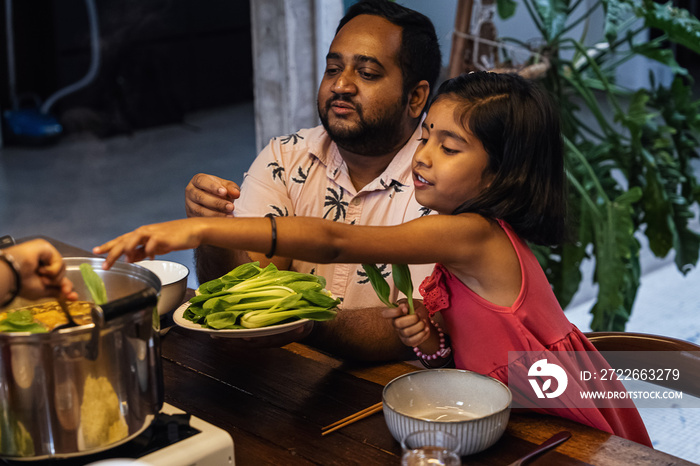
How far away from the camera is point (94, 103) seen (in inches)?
295

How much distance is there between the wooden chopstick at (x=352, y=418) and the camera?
1.29 m

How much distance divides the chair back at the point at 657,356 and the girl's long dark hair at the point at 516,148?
379mm

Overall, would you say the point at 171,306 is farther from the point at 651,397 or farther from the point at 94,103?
the point at 94,103

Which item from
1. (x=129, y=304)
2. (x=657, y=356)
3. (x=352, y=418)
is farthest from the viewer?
(x=657, y=356)

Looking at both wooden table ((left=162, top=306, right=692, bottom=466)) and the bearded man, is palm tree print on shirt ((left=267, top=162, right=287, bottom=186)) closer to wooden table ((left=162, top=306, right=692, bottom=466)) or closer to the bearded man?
the bearded man

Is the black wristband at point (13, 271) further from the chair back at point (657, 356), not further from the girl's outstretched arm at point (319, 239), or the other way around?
the chair back at point (657, 356)

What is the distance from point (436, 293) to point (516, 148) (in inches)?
13.2

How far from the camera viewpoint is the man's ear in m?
2.16

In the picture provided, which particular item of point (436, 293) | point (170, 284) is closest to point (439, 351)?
point (436, 293)

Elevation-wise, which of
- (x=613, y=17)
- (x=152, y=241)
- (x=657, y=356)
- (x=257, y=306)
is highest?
(x=613, y=17)

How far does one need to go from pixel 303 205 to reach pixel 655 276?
3.25 metres

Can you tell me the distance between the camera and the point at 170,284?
5.42 ft

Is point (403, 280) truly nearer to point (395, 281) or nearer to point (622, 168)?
point (395, 281)

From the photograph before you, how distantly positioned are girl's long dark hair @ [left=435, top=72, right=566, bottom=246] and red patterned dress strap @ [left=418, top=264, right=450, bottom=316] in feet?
0.47
